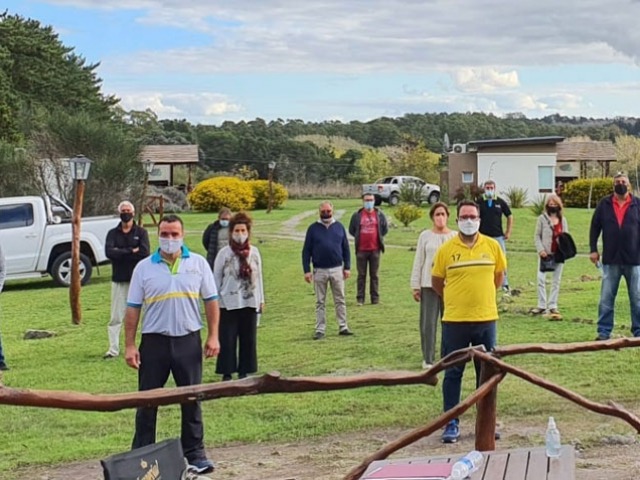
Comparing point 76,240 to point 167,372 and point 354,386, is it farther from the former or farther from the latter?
point 354,386

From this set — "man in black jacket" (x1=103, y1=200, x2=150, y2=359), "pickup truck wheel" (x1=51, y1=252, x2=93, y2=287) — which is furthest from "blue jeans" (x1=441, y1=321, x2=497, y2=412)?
"pickup truck wheel" (x1=51, y1=252, x2=93, y2=287)

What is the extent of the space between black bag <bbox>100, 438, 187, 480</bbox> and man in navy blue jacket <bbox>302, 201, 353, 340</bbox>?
23.0 feet

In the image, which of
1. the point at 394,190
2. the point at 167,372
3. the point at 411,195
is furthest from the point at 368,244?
the point at 394,190

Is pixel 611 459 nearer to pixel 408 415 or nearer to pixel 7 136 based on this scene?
pixel 408 415

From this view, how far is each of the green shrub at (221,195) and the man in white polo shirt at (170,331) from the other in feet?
128

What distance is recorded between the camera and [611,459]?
6723 mm

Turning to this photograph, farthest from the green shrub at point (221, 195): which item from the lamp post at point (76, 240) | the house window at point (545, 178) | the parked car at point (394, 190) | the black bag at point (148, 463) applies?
the black bag at point (148, 463)

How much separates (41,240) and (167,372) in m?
13.7

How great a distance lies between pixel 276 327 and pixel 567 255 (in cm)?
420

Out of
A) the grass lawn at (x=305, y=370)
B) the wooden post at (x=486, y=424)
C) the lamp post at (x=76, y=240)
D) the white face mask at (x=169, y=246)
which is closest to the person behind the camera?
the wooden post at (x=486, y=424)

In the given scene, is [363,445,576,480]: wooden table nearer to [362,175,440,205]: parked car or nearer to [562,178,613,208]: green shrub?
[562,178,613,208]: green shrub

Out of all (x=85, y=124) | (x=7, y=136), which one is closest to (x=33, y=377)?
(x=85, y=124)

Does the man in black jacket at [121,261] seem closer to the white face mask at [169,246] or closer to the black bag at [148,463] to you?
the white face mask at [169,246]

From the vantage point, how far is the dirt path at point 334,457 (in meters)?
6.55
